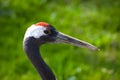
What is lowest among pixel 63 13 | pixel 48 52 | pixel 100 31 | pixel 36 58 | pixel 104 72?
pixel 36 58

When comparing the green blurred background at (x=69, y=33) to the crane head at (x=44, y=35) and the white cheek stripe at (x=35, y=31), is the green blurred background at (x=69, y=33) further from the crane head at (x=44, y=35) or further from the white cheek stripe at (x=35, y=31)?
the white cheek stripe at (x=35, y=31)

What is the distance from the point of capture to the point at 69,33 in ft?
22.5

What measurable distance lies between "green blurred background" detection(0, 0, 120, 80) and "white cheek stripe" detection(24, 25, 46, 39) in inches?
70.2

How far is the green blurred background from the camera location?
20.3 ft

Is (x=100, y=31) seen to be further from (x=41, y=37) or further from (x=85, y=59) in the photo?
(x=41, y=37)

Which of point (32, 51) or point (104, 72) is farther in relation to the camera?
point (104, 72)

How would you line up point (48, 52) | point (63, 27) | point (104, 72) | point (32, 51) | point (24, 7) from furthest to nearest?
point (24, 7)
point (63, 27)
point (48, 52)
point (104, 72)
point (32, 51)

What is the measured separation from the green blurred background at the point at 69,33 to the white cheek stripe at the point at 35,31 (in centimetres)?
178

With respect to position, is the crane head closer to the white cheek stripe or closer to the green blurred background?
the white cheek stripe

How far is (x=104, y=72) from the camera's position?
20.1 feet

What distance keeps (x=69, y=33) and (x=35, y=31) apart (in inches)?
104

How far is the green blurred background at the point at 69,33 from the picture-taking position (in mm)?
6195

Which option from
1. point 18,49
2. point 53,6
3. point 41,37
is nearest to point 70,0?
point 53,6

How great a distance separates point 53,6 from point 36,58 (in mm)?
3301
